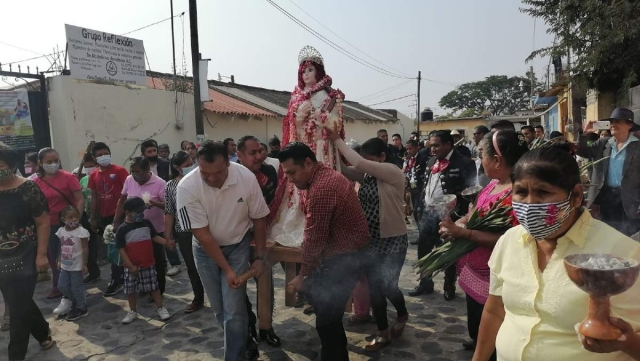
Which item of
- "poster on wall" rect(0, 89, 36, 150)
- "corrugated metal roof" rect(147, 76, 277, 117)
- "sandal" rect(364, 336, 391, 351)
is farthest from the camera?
"corrugated metal roof" rect(147, 76, 277, 117)

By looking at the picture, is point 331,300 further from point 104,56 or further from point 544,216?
point 104,56

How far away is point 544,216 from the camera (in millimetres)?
1642

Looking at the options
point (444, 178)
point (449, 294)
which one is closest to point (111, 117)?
point (444, 178)

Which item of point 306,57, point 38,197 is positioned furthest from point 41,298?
point 306,57

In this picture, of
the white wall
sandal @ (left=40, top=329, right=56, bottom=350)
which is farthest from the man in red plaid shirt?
the white wall

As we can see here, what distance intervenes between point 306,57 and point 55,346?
11.9ft

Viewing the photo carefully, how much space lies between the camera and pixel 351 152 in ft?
12.1

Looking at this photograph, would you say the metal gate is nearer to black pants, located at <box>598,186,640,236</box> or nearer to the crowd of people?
the crowd of people

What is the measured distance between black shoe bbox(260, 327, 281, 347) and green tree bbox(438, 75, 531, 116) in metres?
55.5

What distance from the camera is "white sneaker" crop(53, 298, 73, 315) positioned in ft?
16.2

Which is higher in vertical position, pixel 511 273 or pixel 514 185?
pixel 514 185

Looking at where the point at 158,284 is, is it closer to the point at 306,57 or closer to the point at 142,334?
the point at 142,334

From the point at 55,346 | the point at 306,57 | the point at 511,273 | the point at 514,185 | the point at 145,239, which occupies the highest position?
the point at 306,57

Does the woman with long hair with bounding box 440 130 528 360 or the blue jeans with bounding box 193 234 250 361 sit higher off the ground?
the woman with long hair with bounding box 440 130 528 360
